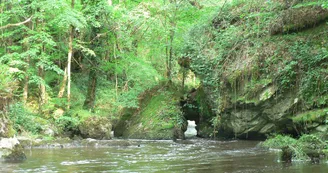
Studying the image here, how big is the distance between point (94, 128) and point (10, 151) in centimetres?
727

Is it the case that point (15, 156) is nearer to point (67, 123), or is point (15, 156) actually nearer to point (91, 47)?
point (67, 123)

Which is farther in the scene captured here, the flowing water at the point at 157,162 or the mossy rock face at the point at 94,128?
the mossy rock face at the point at 94,128

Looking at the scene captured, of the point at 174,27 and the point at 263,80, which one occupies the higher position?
the point at 174,27

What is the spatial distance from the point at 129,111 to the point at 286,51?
9465 mm

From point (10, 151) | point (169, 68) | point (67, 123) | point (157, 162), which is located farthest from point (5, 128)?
point (169, 68)

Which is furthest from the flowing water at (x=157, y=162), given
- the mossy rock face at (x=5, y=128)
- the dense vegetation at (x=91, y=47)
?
the dense vegetation at (x=91, y=47)

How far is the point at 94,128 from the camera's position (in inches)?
701

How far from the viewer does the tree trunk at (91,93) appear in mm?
21438

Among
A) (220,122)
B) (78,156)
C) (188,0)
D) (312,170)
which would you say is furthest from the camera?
(188,0)

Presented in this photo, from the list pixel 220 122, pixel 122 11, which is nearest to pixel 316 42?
pixel 220 122

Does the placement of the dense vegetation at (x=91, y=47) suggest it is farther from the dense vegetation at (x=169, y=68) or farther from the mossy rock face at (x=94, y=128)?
the mossy rock face at (x=94, y=128)

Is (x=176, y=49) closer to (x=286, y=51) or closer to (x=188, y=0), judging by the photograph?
(x=188, y=0)

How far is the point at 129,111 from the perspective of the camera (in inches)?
818

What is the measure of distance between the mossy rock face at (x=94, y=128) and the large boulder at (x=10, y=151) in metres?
6.90
